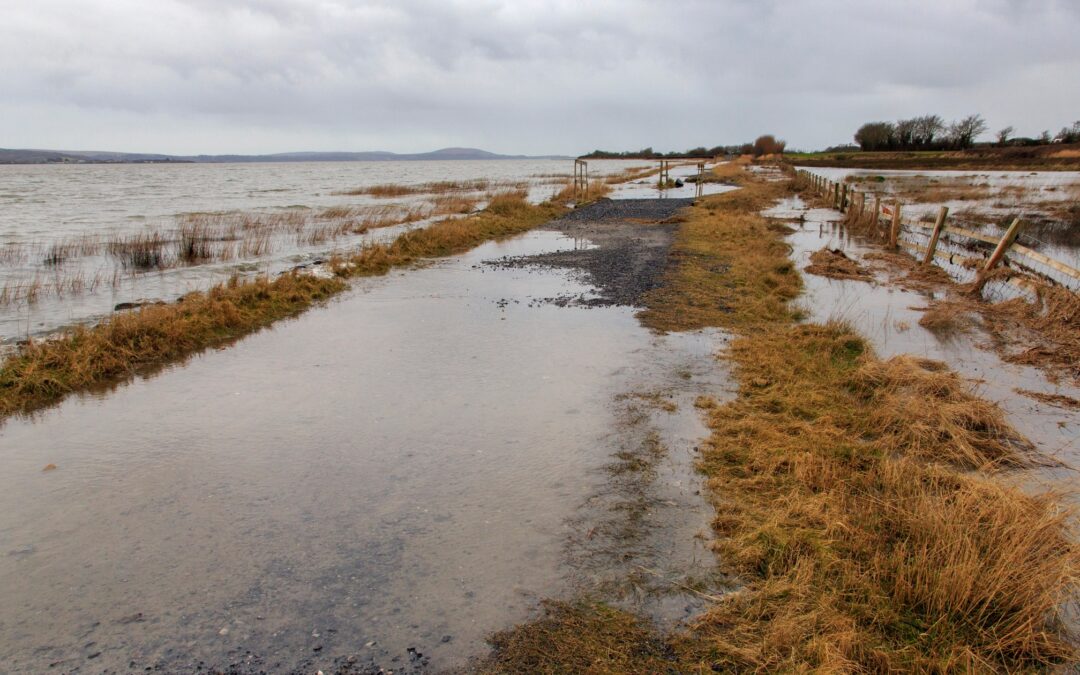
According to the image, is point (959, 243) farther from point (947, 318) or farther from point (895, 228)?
point (947, 318)

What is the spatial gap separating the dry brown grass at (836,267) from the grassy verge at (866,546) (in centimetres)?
824

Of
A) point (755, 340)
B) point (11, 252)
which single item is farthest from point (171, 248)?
point (755, 340)

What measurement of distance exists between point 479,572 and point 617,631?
1115 mm

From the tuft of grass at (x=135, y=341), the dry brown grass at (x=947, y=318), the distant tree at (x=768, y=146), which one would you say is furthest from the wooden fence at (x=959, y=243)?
the distant tree at (x=768, y=146)

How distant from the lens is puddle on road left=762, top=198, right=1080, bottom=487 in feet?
21.4

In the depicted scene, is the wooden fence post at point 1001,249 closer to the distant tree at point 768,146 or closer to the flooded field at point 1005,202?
the flooded field at point 1005,202

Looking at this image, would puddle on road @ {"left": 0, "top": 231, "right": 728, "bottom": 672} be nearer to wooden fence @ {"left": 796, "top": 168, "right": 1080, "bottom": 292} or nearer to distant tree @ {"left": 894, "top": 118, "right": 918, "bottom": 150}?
wooden fence @ {"left": 796, "top": 168, "right": 1080, "bottom": 292}

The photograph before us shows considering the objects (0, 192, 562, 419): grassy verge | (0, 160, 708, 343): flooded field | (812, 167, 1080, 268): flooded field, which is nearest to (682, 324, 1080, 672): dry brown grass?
(0, 192, 562, 419): grassy verge

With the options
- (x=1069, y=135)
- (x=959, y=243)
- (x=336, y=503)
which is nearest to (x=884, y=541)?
(x=336, y=503)

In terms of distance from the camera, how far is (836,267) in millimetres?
16203

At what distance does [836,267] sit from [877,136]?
88.2 metres

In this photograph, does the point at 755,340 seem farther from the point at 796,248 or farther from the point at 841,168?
the point at 841,168

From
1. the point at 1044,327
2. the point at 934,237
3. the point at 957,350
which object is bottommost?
the point at 957,350

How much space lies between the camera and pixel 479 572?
4.43 m
